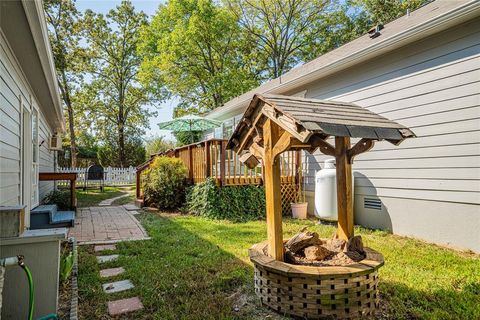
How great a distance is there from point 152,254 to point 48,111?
617 centimetres

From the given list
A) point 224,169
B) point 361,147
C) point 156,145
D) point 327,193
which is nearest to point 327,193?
point 327,193

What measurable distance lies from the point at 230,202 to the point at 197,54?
1314 centimetres

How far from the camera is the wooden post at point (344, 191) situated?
2.79 m

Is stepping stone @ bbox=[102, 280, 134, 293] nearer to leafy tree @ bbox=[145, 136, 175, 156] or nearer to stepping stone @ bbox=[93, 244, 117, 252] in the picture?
stepping stone @ bbox=[93, 244, 117, 252]

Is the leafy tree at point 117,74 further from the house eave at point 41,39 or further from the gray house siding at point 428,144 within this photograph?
the gray house siding at point 428,144

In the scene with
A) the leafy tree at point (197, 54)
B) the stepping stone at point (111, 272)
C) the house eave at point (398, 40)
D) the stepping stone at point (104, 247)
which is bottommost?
the stepping stone at point (111, 272)

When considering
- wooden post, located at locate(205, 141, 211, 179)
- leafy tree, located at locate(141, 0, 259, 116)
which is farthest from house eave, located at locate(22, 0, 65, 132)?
leafy tree, located at locate(141, 0, 259, 116)

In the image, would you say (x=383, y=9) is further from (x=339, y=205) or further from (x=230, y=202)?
(x=339, y=205)

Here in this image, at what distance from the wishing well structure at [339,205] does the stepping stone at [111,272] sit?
171 centimetres

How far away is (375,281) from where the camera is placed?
241cm

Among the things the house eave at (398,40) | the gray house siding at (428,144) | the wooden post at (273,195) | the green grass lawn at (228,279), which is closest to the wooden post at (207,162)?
the green grass lawn at (228,279)

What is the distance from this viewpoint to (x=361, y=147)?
2.80 m

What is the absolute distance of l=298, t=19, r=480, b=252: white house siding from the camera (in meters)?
4.03

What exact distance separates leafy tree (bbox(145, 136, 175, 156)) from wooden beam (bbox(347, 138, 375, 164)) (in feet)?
63.7
